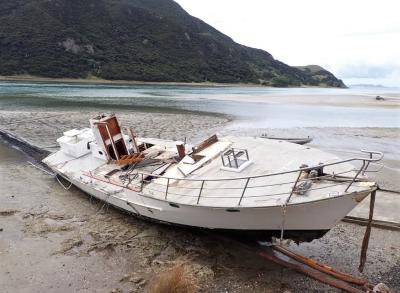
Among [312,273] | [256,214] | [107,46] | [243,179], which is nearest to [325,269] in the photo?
[312,273]

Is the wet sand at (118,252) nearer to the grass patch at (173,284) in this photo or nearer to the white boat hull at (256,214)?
the grass patch at (173,284)

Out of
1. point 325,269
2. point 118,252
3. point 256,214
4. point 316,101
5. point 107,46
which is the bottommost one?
point 118,252

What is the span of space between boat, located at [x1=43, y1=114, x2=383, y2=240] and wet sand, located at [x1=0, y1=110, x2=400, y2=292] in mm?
726

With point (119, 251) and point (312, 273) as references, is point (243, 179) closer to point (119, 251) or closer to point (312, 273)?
point (312, 273)

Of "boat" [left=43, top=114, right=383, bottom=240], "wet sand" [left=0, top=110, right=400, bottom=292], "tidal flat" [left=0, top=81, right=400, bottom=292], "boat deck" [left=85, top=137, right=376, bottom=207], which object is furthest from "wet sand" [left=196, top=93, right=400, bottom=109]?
"boat deck" [left=85, top=137, right=376, bottom=207]

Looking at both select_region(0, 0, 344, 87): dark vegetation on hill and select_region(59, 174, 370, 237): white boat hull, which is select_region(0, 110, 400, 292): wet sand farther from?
select_region(0, 0, 344, 87): dark vegetation on hill

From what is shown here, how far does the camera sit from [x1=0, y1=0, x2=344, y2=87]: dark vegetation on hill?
98500 millimetres

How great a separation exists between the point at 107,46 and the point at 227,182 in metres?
117

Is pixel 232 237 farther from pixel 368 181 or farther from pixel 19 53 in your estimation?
pixel 19 53

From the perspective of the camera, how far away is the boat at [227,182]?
883 centimetres

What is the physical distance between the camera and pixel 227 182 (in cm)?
1041

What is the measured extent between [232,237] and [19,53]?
3931 inches

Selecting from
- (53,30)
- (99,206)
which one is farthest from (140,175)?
(53,30)

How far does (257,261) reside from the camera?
10039 millimetres
